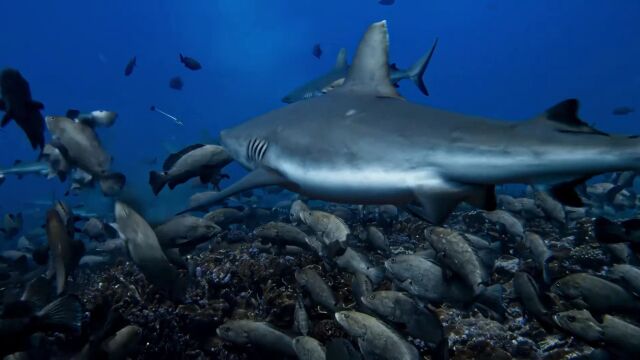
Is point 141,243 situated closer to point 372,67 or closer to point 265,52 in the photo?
point 372,67

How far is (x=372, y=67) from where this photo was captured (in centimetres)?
436

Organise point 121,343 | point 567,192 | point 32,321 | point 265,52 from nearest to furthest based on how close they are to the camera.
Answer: point 567,192
point 32,321
point 121,343
point 265,52

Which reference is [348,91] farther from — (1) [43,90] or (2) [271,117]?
(1) [43,90]

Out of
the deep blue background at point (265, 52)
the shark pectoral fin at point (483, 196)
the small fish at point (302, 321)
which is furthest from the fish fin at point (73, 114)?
the deep blue background at point (265, 52)

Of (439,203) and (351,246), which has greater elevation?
(439,203)

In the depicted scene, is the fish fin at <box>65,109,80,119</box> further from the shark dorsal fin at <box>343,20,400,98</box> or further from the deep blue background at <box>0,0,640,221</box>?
the deep blue background at <box>0,0,640,221</box>

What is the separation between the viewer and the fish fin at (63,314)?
3.23 meters

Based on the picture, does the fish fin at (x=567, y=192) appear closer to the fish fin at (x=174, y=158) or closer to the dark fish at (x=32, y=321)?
the dark fish at (x=32, y=321)

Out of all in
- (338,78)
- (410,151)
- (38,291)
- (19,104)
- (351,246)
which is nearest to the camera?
(410,151)

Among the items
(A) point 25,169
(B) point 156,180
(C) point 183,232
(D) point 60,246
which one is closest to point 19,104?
(B) point 156,180

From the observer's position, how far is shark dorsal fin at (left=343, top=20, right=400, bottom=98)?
13.9ft

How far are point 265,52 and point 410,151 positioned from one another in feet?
501

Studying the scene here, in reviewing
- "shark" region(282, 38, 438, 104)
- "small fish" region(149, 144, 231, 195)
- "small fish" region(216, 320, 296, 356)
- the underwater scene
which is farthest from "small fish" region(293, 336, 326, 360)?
"shark" region(282, 38, 438, 104)

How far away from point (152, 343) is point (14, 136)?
488 feet
